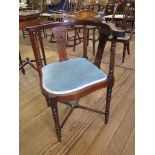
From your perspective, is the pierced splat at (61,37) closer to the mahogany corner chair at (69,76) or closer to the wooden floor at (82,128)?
the mahogany corner chair at (69,76)

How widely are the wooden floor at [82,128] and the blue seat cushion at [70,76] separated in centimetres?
42

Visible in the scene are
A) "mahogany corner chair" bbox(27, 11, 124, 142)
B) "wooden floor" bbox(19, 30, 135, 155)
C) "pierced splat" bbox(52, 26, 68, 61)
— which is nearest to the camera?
"mahogany corner chair" bbox(27, 11, 124, 142)

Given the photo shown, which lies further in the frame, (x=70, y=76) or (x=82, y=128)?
(x=82, y=128)

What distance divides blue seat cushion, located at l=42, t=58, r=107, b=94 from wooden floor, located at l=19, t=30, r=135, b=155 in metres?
0.42

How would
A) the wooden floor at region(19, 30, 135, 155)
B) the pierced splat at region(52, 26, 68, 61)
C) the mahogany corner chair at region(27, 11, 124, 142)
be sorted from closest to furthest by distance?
the mahogany corner chair at region(27, 11, 124, 142) < the wooden floor at region(19, 30, 135, 155) < the pierced splat at region(52, 26, 68, 61)

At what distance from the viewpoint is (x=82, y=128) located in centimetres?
149

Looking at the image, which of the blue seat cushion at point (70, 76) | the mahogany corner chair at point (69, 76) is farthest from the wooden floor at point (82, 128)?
the blue seat cushion at point (70, 76)

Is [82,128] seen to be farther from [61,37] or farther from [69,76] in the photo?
[61,37]

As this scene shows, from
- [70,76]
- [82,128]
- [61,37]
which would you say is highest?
[61,37]

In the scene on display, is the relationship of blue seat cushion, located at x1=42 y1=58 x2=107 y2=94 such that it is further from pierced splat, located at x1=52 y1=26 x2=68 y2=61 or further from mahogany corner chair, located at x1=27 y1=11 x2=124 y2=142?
pierced splat, located at x1=52 y1=26 x2=68 y2=61

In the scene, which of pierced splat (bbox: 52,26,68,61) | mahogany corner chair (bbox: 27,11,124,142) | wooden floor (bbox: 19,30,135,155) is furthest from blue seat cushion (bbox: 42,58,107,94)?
wooden floor (bbox: 19,30,135,155)

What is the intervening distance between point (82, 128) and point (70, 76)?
45 centimetres

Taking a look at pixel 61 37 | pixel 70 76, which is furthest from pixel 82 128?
pixel 61 37

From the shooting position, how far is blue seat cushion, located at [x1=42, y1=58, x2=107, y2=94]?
47.3 inches
